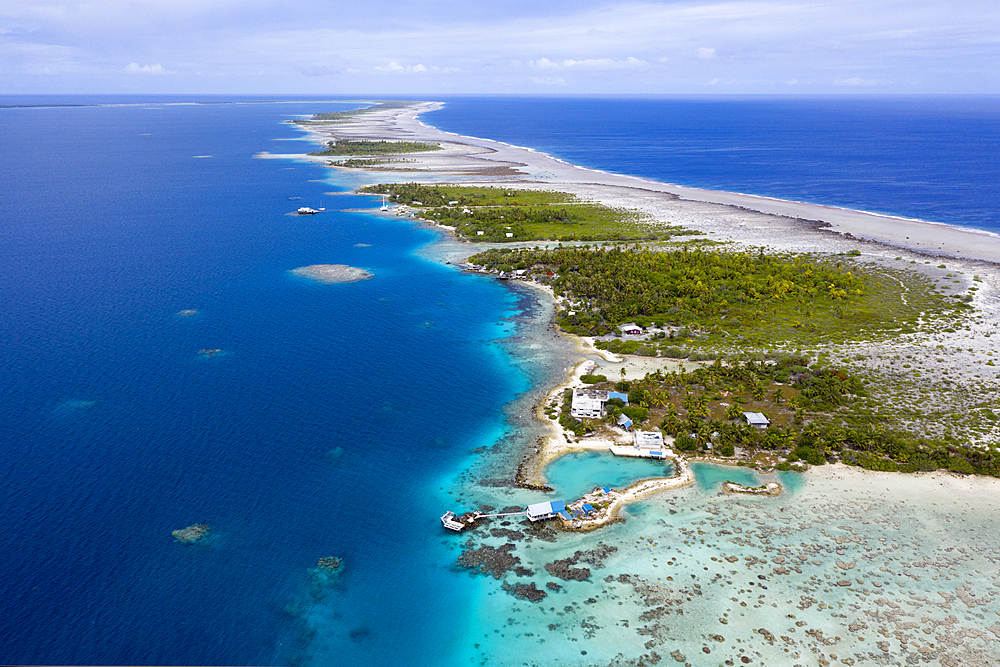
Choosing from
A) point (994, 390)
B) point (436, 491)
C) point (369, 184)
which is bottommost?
point (436, 491)

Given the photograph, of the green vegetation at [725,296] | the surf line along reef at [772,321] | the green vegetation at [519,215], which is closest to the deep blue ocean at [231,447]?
the surf line along reef at [772,321]

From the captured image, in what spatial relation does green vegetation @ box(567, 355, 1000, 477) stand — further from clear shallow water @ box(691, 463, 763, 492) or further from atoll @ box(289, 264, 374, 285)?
atoll @ box(289, 264, 374, 285)

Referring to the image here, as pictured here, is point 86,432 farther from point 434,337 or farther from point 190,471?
point 434,337

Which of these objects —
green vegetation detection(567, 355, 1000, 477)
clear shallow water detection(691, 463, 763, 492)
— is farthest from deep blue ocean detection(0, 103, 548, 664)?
clear shallow water detection(691, 463, 763, 492)

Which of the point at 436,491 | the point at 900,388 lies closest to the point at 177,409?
the point at 436,491

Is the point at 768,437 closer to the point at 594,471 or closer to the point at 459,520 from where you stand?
the point at 594,471

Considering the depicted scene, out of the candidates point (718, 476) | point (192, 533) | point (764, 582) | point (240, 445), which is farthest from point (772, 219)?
point (192, 533)

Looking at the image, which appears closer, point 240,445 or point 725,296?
point 240,445
